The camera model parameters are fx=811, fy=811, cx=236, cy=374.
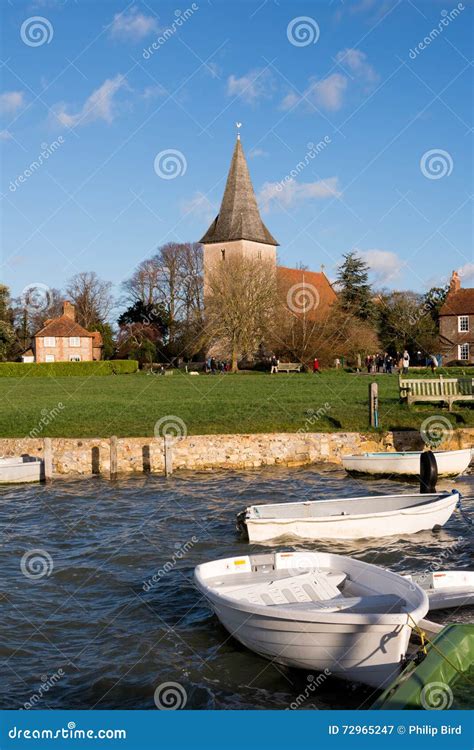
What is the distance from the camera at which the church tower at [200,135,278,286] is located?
90125mm

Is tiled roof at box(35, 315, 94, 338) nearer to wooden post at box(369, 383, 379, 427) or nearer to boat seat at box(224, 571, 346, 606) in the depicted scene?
wooden post at box(369, 383, 379, 427)

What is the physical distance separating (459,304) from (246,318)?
81.9 ft

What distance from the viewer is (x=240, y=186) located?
297 feet

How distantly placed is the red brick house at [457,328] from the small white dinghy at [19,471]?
199ft

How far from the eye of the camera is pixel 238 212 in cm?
9175

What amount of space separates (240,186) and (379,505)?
77.5m

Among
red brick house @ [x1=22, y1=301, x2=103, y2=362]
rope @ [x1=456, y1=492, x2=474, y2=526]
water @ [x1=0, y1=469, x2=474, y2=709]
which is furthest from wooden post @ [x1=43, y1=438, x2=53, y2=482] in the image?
red brick house @ [x1=22, y1=301, x2=103, y2=362]

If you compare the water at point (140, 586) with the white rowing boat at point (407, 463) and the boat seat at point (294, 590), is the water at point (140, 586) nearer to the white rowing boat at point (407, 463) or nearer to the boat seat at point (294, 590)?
the white rowing boat at point (407, 463)

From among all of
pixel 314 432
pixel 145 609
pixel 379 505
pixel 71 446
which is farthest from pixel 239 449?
pixel 145 609

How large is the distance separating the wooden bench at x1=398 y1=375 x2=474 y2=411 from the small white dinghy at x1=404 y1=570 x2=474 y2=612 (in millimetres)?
16761

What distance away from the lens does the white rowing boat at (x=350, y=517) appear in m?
15.9

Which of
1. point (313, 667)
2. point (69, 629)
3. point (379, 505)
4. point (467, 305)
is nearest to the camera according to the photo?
point (313, 667)

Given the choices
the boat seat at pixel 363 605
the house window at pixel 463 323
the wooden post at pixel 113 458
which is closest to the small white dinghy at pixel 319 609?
the boat seat at pixel 363 605

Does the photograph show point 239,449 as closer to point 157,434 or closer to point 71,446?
point 157,434
